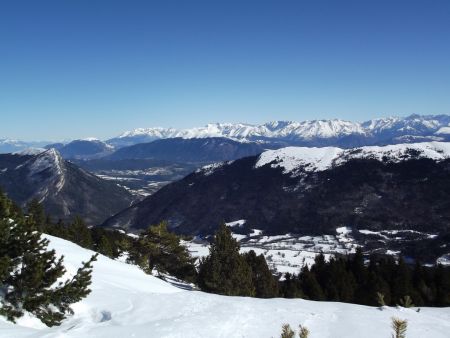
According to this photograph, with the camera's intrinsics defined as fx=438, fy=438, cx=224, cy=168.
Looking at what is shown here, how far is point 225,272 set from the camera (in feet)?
185

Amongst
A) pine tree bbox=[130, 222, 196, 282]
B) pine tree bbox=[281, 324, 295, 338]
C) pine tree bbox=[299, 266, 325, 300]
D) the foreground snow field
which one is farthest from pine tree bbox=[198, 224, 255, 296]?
pine tree bbox=[281, 324, 295, 338]

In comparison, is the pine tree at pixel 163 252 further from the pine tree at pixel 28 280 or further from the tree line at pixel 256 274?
the pine tree at pixel 28 280

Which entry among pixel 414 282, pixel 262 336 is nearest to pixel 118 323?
pixel 262 336

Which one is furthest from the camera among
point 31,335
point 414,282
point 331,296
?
point 414,282

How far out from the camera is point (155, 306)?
74.5 feet

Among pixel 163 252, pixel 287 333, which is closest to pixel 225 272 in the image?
pixel 163 252

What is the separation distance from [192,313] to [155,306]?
2517mm

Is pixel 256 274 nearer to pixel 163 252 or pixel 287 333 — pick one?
pixel 163 252

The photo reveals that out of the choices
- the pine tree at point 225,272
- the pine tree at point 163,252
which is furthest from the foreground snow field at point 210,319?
the pine tree at point 163,252

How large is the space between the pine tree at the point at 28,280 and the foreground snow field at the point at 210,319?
0.67 metres

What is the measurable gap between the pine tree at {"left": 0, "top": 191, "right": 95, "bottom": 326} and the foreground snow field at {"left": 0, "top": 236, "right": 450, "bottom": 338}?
2.21 ft

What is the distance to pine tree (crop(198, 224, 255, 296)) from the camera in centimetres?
5447

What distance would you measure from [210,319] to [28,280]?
8780mm

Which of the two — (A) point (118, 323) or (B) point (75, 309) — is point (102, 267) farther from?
(A) point (118, 323)
